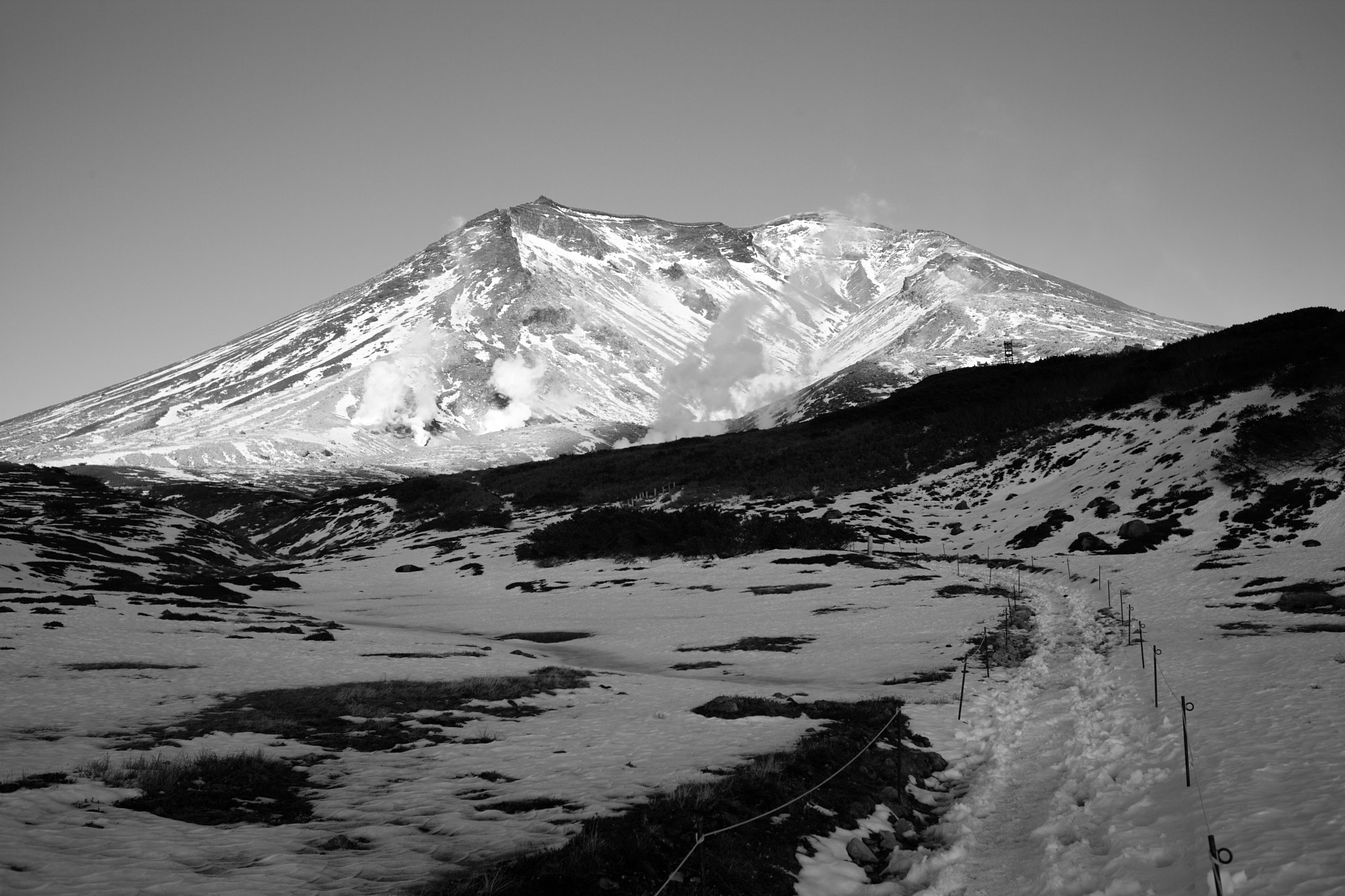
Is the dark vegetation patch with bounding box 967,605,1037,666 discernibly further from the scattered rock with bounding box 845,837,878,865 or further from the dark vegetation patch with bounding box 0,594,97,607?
the dark vegetation patch with bounding box 0,594,97,607

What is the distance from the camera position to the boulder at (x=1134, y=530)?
49.1 meters

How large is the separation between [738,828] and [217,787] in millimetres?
8022

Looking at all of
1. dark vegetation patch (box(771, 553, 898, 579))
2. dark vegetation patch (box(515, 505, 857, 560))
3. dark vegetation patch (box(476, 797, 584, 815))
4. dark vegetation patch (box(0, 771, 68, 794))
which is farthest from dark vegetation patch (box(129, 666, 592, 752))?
dark vegetation patch (box(515, 505, 857, 560))

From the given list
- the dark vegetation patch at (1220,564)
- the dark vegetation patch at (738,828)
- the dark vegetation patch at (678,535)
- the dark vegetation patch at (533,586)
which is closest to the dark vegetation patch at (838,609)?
the dark vegetation patch at (1220,564)

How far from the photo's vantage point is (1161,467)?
203 ft

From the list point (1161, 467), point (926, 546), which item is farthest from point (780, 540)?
point (1161, 467)

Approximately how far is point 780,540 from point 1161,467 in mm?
30370

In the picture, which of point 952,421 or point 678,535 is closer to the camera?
point 678,535

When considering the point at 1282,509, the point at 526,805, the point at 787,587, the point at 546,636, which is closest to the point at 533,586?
the point at 787,587

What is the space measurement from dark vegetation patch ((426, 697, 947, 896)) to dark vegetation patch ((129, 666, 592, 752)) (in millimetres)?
7417

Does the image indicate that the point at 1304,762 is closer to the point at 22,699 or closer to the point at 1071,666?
the point at 1071,666

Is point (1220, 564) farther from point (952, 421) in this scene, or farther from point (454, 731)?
point (952, 421)

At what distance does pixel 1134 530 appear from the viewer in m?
49.8

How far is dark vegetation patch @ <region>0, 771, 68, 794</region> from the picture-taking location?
11.3 meters
